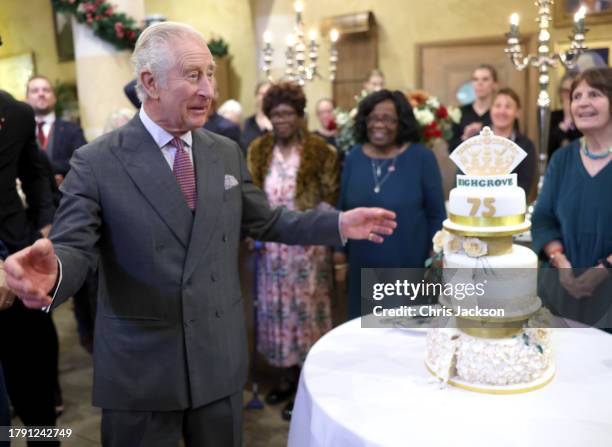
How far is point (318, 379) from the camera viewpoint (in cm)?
178

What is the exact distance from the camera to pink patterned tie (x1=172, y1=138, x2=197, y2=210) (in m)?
1.89

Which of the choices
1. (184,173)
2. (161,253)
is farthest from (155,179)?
(161,253)

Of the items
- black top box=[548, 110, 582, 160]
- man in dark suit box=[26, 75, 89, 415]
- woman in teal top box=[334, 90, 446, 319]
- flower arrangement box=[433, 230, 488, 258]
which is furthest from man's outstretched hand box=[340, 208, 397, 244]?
man in dark suit box=[26, 75, 89, 415]

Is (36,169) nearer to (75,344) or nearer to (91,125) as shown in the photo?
(75,344)

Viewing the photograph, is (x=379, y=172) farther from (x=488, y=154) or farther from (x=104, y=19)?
(x=104, y=19)

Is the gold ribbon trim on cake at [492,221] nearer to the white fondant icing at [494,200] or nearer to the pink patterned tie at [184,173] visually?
the white fondant icing at [494,200]

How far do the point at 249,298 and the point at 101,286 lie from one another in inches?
76.2

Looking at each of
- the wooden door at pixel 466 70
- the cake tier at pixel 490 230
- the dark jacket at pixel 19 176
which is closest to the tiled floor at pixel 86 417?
the dark jacket at pixel 19 176

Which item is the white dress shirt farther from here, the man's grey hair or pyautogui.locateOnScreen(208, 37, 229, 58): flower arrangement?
pyautogui.locateOnScreen(208, 37, 229, 58): flower arrangement

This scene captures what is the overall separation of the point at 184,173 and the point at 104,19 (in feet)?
12.4

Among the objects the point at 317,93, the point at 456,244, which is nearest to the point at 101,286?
the point at 456,244

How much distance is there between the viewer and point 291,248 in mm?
3361

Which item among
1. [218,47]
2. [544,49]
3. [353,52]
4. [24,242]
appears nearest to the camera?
[24,242]

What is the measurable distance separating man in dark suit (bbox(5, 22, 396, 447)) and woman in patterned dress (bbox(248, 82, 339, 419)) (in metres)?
1.37
